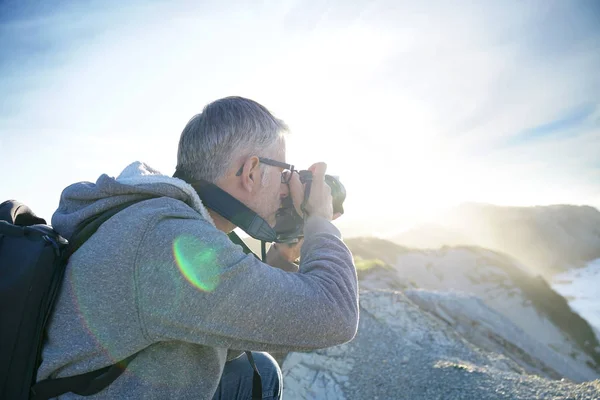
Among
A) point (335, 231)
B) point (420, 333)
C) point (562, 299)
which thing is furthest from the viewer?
point (562, 299)

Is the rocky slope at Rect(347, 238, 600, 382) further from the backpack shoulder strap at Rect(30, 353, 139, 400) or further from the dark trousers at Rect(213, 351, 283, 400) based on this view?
the backpack shoulder strap at Rect(30, 353, 139, 400)

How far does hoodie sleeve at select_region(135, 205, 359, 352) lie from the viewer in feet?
4.00

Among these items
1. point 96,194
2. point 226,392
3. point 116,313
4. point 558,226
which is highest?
point 558,226

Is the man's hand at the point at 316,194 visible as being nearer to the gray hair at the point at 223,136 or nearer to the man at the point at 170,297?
the gray hair at the point at 223,136

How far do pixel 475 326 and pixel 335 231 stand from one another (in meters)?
12.4

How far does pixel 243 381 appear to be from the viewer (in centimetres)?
216

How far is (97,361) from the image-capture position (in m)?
1.28

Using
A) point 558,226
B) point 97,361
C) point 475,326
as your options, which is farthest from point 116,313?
point 558,226

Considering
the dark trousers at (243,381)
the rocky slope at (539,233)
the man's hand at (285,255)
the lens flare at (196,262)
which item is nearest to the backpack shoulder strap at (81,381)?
the lens flare at (196,262)

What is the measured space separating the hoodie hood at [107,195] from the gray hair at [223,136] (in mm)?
372

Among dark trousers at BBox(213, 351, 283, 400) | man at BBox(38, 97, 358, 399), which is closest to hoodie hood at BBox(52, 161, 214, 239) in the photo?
man at BBox(38, 97, 358, 399)

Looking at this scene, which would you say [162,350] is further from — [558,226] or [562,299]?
[558,226]

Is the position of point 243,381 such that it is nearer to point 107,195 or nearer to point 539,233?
point 107,195

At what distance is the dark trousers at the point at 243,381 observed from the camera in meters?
2.09
